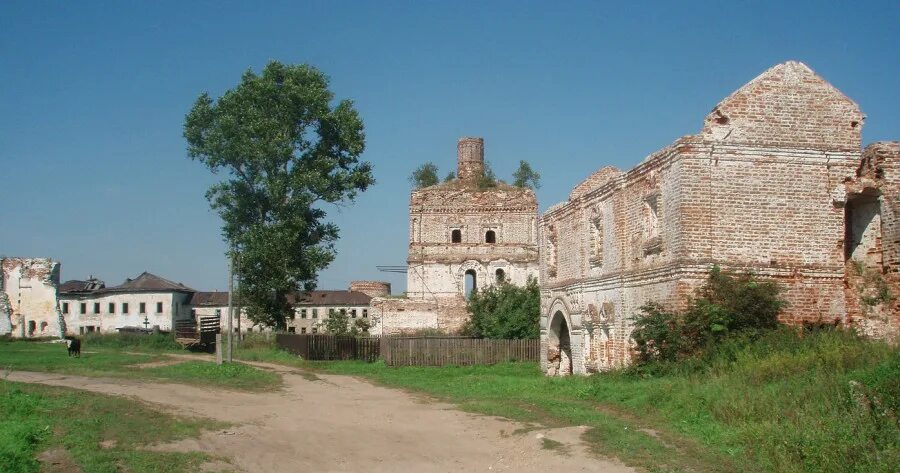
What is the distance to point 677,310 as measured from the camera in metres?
15.6

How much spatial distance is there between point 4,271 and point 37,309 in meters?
2.78

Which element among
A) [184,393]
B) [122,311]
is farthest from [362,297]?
[184,393]

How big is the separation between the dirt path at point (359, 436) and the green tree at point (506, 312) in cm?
1217

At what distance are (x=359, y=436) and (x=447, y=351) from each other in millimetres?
15747

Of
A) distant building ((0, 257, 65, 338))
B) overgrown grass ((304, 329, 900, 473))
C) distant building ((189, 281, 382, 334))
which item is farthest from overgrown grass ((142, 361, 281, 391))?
distant building ((189, 281, 382, 334))

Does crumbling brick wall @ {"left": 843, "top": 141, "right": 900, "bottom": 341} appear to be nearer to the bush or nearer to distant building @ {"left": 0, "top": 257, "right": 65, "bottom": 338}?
the bush

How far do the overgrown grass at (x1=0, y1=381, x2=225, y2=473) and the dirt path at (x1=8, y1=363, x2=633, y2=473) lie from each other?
1.92 ft

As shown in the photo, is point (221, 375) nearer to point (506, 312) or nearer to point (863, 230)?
point (506, 312)

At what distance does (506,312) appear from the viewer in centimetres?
3244

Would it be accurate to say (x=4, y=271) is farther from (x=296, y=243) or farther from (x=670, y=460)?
(x=670, y=460)

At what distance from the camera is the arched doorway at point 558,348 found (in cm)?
2351

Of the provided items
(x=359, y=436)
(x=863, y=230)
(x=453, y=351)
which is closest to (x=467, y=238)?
(x=453, y=351)

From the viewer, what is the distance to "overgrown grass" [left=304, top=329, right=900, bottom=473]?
28.9 ft

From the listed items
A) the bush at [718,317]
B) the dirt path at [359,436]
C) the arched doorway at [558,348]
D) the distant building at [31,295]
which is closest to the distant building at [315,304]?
the distant building at [31,295]
